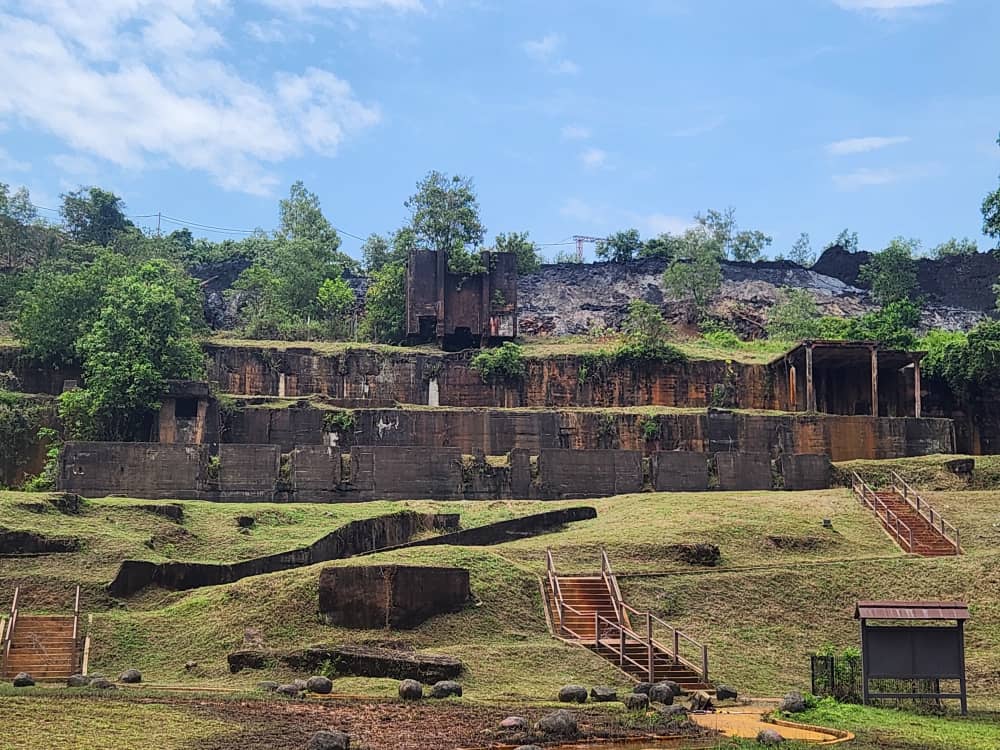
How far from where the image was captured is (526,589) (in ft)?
87.0

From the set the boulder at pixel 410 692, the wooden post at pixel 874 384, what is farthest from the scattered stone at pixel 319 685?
the wooden post at pixel 874 384

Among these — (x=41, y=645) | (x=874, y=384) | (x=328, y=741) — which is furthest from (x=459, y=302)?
(x=328, y=741)

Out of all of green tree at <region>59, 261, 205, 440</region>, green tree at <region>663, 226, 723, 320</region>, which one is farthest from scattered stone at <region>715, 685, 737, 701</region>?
green tree at <region>663, 226, 723, 320</region>

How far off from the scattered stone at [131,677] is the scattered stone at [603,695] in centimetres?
736

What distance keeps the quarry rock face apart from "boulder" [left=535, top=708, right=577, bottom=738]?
8.40 meters

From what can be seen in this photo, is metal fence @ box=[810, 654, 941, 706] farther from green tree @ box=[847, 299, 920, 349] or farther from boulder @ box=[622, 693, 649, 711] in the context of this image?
green tree @ box=[847, 299, 920, 349]

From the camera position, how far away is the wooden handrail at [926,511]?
3200 cm

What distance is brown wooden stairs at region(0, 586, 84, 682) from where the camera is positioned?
22500mm

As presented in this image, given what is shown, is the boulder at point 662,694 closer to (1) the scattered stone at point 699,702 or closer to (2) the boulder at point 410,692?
(1) the scattered stone at point 699,702

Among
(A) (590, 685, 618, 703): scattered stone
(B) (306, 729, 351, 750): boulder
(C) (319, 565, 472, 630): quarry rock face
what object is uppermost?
(C) (319, 565, 472, 630): quarry rock face

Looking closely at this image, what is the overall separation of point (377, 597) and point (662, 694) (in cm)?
703

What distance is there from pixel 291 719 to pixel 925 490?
27.0m

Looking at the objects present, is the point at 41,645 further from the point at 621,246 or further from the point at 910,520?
the point at 621,246

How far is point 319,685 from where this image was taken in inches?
755
